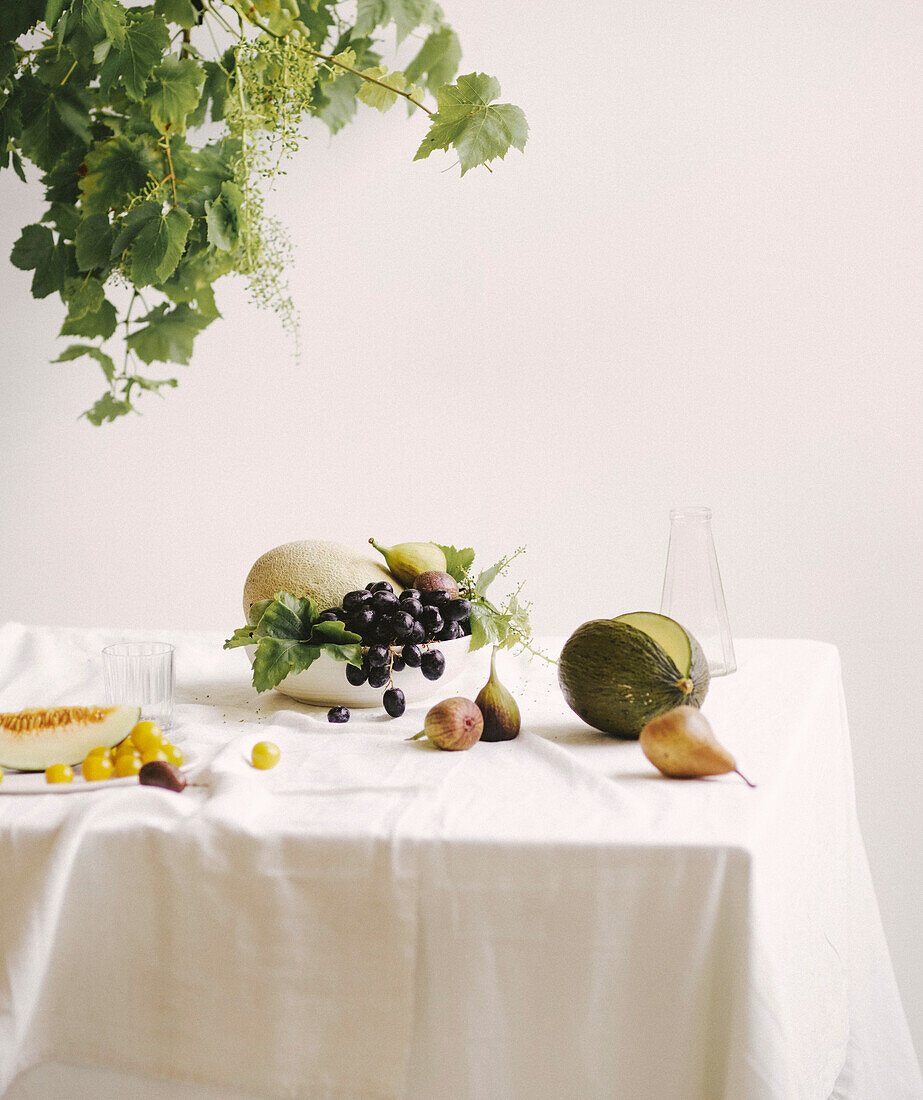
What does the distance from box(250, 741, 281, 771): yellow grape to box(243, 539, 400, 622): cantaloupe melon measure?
25cm

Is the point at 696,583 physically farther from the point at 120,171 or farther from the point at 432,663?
the point at 120,171

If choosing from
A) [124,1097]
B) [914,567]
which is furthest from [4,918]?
[914,567]

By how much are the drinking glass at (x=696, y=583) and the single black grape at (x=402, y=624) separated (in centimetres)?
32

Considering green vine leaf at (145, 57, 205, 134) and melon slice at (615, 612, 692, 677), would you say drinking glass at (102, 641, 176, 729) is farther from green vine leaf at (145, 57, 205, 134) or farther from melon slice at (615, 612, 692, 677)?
green vine leaf at (145, 57, 205, 134)

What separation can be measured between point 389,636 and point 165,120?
0.68m

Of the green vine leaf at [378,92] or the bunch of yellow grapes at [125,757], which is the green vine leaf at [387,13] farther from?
the bunch of yellow grapes at [125,757]

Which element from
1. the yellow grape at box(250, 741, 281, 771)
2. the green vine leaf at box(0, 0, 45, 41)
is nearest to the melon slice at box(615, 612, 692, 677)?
the yellow grape at box(250, 741, 281, 771)

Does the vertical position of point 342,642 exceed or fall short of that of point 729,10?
it falls short

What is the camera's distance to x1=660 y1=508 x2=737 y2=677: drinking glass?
118cm

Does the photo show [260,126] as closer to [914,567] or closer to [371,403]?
[371,403]

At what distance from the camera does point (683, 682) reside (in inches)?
36.8

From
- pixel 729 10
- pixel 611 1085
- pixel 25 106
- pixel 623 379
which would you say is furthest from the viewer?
pixel 623 379

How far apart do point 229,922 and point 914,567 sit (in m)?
1.69

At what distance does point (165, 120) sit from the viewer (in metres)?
1.17
